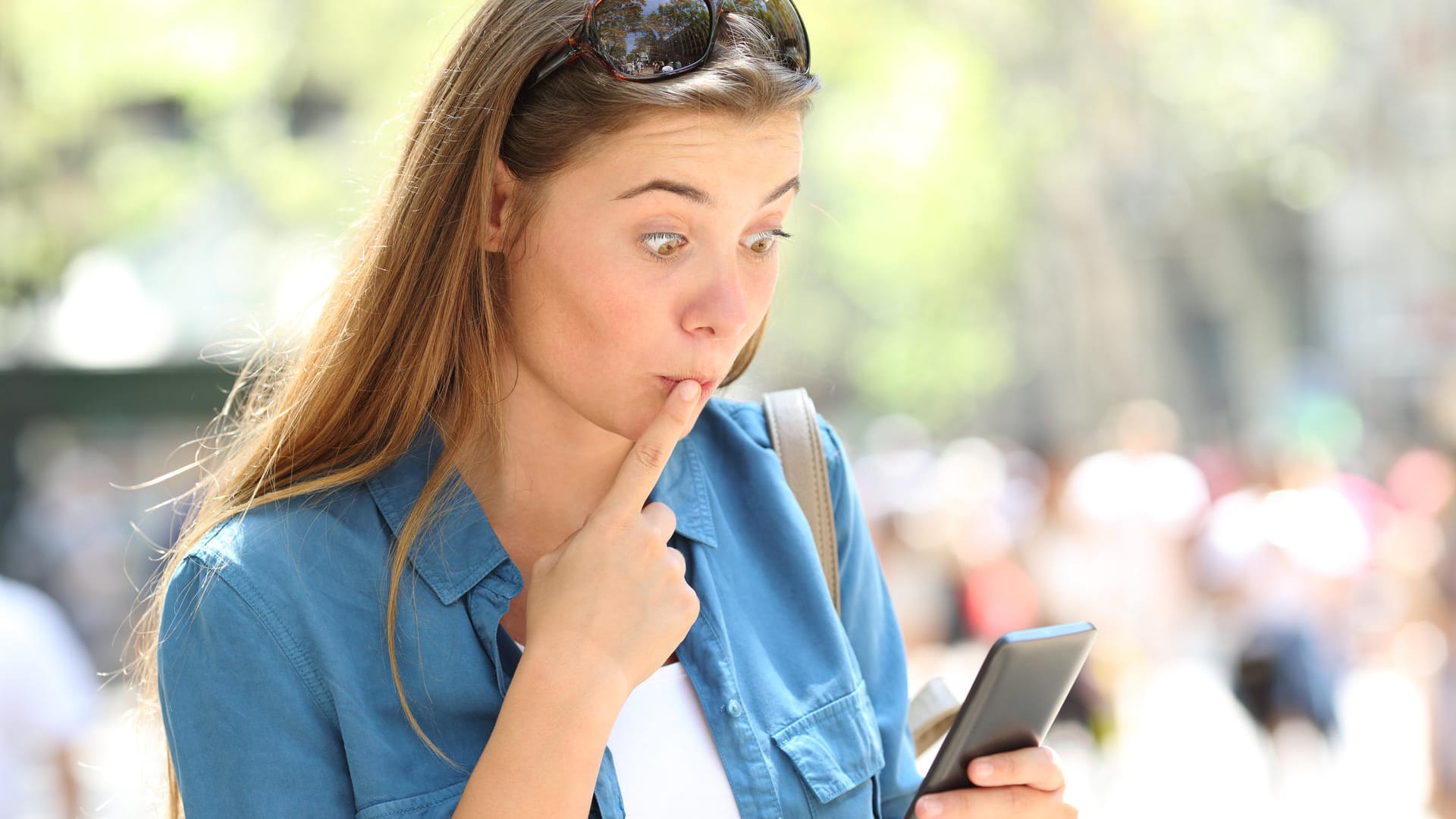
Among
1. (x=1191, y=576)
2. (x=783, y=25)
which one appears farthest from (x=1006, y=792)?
(x=1191, y=576)

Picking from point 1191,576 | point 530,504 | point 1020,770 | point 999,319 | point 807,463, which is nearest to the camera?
point 1020,770

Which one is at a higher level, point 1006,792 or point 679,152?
point 679,152

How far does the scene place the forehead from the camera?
1.57 m

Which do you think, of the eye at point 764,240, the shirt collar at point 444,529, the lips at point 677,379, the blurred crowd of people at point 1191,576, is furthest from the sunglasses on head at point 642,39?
the blurred crowd of people at point 1191,576

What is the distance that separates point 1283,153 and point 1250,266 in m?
2.71

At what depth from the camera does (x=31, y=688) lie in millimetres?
4285

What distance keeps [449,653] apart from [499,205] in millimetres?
542

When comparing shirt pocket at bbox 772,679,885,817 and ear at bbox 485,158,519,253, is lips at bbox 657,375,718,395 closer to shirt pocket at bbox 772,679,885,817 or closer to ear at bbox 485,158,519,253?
ear at bbox 485,158,519,253

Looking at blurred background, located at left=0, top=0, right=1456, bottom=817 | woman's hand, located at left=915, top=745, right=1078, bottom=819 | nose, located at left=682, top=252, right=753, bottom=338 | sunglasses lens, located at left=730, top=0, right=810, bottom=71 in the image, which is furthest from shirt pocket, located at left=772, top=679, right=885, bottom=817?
sunglasses lens, located at left=730, top=0, right=810, bottom=71

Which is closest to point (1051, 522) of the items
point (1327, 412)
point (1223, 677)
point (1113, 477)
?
point (1113, 477)

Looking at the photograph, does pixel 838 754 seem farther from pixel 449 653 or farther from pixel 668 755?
pixel 449 653

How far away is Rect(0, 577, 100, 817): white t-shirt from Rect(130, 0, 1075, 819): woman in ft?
9.53

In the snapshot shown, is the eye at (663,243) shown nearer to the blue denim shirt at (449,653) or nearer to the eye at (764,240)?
the eye at (764,240)

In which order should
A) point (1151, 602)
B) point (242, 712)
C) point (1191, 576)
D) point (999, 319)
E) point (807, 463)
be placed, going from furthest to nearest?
point (999, 319) → point (1191, 576) → point (1151, 602) → point (807, 463) → point (242, 712)
